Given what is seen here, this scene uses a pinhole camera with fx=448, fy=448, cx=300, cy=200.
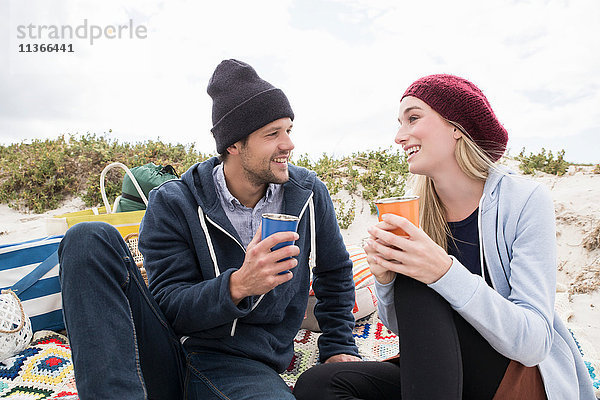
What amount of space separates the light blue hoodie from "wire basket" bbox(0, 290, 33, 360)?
2379mm

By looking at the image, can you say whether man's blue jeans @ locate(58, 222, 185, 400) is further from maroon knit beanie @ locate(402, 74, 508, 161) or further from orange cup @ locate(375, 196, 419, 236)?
maroon knit beanie @ locate(402, 74, 508, 161)


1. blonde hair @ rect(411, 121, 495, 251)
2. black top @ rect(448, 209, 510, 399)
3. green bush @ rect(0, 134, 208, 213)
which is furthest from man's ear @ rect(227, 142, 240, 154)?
green bush @ rect(0, 134, 208, 213)

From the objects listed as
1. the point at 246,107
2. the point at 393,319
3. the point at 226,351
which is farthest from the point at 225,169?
the point at 393,319

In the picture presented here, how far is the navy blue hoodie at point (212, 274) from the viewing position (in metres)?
1.95

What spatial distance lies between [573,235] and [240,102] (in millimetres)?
4418

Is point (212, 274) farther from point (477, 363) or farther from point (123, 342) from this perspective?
point (477, 363)

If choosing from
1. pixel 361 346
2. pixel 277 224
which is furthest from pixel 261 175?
pixel 361 346

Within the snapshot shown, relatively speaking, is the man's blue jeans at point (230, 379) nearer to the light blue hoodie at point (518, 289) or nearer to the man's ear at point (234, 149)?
the light blue hoodie at point (518, 289)

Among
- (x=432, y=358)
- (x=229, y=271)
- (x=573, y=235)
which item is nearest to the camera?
(x=432, y=358)

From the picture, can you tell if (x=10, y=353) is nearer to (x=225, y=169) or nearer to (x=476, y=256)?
(x=225, y=169)

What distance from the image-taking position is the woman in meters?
1.59

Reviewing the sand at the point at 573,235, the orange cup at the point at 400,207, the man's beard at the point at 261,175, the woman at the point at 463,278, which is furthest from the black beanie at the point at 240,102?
the sand at the point at 573,235

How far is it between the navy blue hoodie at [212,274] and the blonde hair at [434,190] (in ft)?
1.87

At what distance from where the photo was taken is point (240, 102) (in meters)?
2.38
